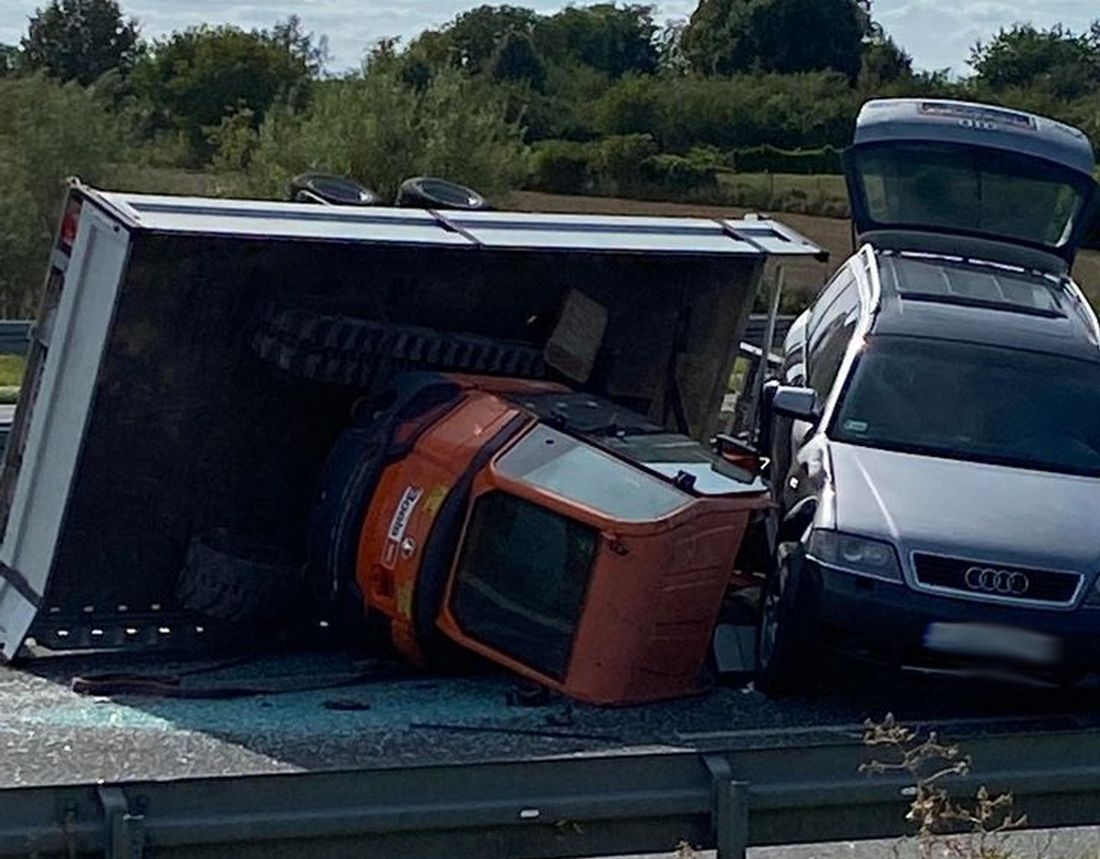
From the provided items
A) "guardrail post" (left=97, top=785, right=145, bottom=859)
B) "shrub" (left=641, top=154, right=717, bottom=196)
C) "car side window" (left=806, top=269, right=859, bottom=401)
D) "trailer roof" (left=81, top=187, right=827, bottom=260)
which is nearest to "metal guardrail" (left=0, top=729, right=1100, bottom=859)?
"guardrail post" (left=97, top=785, right=145, bottom=859)

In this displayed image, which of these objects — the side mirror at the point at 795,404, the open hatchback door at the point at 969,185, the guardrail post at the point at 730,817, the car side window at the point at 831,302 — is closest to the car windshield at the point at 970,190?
the open hatchback door at the point at 969,185

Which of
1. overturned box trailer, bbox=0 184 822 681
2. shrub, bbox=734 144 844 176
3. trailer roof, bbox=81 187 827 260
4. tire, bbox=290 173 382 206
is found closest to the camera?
trailer roof, bbox=81 187 827 260

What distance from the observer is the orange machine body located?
8.34 meters

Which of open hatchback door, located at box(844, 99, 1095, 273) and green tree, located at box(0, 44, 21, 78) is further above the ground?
open hatchback door, located at box(844, 99, 1095, 273)

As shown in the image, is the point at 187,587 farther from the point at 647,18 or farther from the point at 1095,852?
the point at 647,18

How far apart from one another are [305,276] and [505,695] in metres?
2.41

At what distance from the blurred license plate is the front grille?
15 centimetres

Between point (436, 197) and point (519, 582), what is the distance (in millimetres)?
3212

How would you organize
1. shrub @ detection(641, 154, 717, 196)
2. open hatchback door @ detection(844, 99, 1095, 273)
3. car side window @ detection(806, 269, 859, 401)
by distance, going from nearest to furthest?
car side window @ detection(806, 269, 859, 401) < open hatchback door @ detection(844, 99, 1095, 273) < shrub @ detection(641, 154, 717, 196)

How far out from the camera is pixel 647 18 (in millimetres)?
91375

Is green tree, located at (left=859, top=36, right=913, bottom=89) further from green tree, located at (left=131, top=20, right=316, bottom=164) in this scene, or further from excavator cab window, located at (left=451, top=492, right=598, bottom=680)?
excavator cab window, located at (left=451, top=492, right=598, bottom=680)

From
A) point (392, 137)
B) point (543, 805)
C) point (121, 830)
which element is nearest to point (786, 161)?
point (392, 137)

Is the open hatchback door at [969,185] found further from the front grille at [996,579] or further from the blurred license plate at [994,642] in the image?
the blurred license plate at [994,642]

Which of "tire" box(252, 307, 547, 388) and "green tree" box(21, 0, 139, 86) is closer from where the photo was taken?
"tire" box(252, 307, 547, 388)
